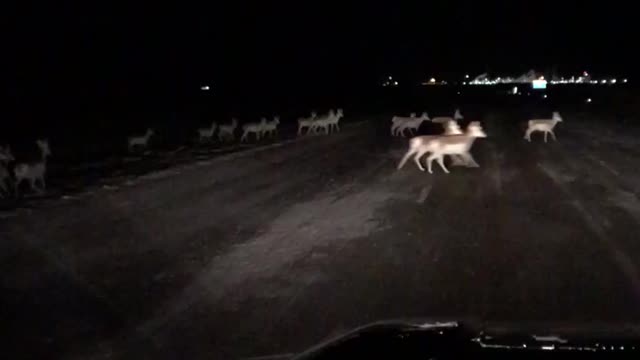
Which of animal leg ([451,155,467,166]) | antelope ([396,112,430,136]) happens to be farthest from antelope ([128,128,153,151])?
animal leg ([451,155,467,166])

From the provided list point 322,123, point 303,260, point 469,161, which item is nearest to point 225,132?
point 322,123

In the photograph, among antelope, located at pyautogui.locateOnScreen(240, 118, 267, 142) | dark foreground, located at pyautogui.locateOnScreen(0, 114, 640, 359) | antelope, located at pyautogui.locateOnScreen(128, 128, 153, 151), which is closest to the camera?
dark foreground, located at pyautogui.locateOnScreen(0, 114, 640, 359)

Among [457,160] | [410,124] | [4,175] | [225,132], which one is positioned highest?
[4,175]

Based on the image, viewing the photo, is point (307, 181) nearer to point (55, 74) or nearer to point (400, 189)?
point (400, 189)

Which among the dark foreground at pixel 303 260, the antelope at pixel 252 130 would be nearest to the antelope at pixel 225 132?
the antelope at pixel 252 130

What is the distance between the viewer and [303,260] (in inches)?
465

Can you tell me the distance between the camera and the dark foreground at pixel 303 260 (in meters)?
8.47

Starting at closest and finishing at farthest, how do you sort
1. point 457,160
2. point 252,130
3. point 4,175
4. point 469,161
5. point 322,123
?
1. point 4,175
2. point 469,161
3. point 457,160
4. point 252,130
5. point 322,123

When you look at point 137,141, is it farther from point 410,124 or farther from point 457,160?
point 457,160

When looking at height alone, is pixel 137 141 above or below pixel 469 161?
below

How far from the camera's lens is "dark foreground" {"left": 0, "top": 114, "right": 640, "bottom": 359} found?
847 cm

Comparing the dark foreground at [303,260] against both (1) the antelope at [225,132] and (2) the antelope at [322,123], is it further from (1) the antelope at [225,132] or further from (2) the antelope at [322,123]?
(2) the antelope at [322,123]

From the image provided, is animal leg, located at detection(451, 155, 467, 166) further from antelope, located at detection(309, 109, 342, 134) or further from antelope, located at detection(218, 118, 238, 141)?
antelope, located at detection(309, 109, 342, 134)

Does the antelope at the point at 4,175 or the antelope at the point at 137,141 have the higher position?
the antelope at the point at 4,175
